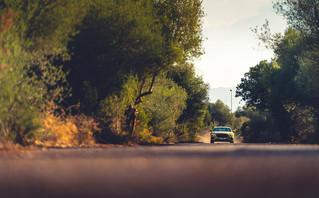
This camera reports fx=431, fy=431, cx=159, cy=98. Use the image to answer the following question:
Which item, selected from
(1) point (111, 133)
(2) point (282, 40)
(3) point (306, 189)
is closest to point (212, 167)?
(3) point (306, 189)

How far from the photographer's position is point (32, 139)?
18578 mm

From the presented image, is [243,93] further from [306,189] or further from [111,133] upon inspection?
[306,189]

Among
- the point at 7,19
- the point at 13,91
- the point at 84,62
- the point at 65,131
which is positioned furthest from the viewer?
the point at 84,62

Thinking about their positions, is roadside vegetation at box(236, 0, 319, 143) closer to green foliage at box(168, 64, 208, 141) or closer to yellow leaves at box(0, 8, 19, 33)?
green foliage at box(168, 64, 208, 141)

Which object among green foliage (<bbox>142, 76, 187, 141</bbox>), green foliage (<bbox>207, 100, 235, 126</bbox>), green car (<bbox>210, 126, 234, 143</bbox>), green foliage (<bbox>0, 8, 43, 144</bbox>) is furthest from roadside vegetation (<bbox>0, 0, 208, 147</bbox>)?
green foliage (<bbox>207, 100, 235, 126</bbox>)

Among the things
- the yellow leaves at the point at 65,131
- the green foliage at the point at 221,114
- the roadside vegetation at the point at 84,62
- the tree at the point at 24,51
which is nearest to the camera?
the tree at the point at 24,51

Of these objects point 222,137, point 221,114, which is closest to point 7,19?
point 222,137

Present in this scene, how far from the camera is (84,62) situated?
2386 centimetres

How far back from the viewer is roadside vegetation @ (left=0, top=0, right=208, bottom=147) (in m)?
17.8

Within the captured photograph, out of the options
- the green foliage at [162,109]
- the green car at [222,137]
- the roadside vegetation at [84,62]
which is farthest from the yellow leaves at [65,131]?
the green car at [222,137]

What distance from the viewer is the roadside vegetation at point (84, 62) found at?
58.5 feet

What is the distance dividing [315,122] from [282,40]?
7.83 m

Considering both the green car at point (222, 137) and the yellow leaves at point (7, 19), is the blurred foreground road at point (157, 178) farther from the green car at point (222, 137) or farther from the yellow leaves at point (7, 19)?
the green car at point (222, 137)

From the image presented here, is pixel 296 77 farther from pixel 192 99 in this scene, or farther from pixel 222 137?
pixel 192 99
